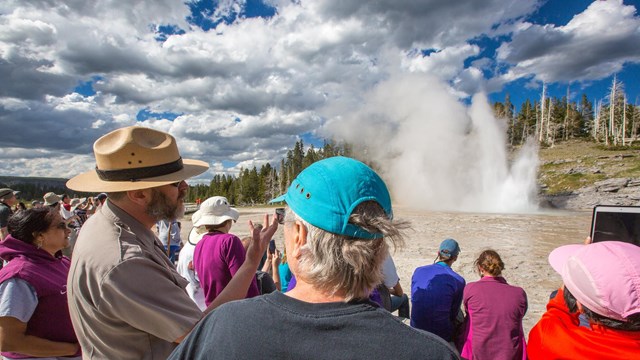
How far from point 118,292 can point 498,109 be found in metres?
102

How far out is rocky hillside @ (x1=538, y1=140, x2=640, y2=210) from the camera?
3062 centimetres

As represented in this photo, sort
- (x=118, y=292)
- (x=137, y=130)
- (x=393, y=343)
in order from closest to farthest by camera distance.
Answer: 1. (x=393, y=343)
2. (x=118, y=292)
3. (x=137, y=130)

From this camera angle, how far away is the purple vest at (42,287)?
98.3 inches

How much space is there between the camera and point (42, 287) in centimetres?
255

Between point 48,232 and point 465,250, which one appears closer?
point 48,232

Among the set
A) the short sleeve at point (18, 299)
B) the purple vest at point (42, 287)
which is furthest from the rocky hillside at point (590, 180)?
the short sleeve at point (18, 299)

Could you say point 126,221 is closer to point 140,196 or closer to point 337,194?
point 140,196

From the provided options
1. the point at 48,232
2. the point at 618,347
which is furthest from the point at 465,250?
the point at 48,232

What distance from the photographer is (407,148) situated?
51.8m

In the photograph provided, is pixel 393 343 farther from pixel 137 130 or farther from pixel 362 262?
pixel 137 130

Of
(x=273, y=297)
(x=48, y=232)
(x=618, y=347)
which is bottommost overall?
(x=618, y=347)

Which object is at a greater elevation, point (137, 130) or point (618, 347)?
point (137, 130)

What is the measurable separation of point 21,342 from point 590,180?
47.5 meters

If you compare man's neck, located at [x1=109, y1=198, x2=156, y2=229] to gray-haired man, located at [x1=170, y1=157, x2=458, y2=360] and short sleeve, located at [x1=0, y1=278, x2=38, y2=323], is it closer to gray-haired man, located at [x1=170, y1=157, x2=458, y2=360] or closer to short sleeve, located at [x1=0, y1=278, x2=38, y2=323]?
gray-haired man, located at [x1=170, y1=157, x2=458, y2=360]
